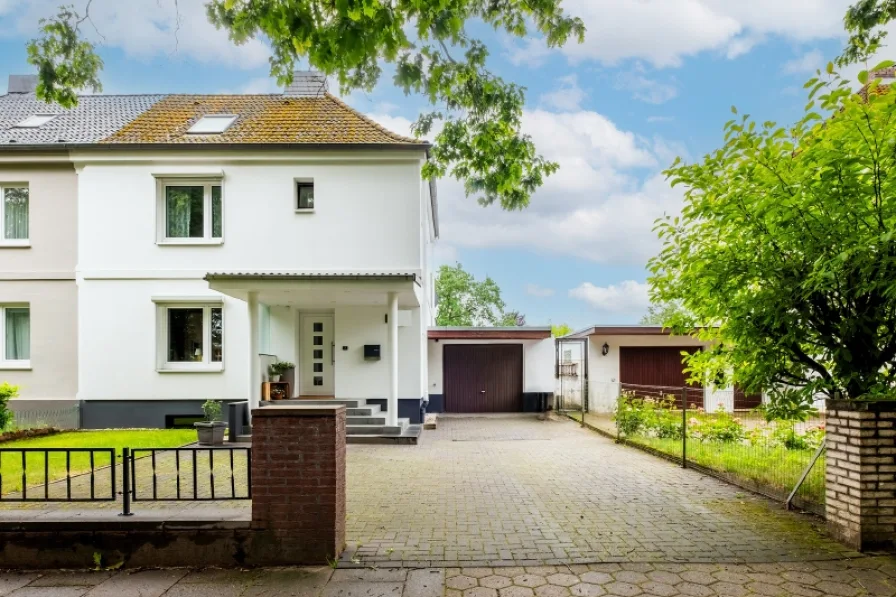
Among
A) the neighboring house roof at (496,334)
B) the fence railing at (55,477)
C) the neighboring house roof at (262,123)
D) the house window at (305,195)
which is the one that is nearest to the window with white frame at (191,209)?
the neighboring house roof at (262,123)

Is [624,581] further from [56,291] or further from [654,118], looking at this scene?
[654,118]

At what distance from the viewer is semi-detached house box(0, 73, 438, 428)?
43.8ft

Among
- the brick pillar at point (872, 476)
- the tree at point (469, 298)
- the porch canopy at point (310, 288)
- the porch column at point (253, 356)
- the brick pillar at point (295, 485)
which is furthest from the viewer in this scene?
the tree at point (469, 298)

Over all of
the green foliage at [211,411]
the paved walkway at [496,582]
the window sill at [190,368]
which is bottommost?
the paved walkway at [496,582]

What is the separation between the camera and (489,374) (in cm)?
1923

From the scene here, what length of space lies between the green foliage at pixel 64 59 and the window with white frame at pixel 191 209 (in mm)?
7840

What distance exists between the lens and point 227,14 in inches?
219

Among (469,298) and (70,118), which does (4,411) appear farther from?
(469,298)

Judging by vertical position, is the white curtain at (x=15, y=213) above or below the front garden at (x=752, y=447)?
above

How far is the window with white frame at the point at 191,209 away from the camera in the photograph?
45.2 ft

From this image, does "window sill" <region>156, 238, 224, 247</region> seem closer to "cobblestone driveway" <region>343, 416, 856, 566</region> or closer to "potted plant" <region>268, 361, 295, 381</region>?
"potted plant" <region>268, 361, 295, 381</region>

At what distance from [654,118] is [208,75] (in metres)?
15.6

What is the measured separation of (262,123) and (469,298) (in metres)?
33.4

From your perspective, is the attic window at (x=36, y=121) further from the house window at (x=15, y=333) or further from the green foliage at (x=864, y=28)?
the green foliage at (x=864, y=28)
